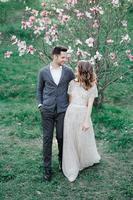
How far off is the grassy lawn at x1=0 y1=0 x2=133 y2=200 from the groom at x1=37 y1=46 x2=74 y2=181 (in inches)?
18.3

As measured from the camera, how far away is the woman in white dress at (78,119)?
677cm

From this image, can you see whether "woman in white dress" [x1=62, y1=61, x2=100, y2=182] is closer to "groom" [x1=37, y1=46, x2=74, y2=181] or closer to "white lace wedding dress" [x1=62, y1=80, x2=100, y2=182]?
"white lace wedding dress" [x1=62, y1=80, x2=100, y2=182]

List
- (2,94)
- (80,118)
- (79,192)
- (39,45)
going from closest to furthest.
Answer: (79,192) < (80,118) < (2,94) < (39,45)

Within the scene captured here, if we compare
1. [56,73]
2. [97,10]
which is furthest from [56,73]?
[97,10]

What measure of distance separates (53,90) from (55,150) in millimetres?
1758

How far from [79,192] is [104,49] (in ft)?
15.4

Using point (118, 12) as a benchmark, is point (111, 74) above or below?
below

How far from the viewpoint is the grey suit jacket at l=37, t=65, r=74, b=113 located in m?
6.64

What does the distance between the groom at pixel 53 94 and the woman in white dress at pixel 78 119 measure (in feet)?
0.43

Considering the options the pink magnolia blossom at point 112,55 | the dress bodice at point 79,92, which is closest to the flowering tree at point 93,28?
the pink magnolia blossom at point 112,55

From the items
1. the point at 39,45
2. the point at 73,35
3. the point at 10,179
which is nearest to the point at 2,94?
the point at 73,35

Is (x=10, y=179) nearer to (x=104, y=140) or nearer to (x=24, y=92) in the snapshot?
(x=104, y=140)

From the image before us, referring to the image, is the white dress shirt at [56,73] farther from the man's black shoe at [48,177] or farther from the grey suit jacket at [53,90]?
the man's black shoe at [48,177]

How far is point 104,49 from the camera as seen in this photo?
34.1ft
